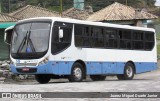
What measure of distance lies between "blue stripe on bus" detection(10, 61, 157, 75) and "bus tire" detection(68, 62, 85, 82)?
0.30 metres

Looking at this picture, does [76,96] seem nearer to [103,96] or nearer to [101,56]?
[103,96]

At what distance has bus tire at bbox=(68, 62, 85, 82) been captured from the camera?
2033 centimetres

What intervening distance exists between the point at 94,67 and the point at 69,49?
2218 mm

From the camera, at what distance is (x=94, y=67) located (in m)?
21.8

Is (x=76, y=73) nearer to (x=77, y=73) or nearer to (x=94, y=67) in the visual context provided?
(x=77, y=73)

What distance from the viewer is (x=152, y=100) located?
1161 centimetres

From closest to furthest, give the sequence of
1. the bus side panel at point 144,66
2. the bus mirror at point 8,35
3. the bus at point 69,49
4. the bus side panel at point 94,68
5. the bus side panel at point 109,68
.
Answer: the bus at point 69,49, the bus side panel at point 94,68, the bus mirror at point 8,35, the bus side panel at point 109,68, the bus side panel at point 144,66

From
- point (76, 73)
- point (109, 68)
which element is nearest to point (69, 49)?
point (76, 73)

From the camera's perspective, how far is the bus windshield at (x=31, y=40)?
63.4ft

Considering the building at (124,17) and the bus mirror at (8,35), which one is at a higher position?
the building at (124,17)

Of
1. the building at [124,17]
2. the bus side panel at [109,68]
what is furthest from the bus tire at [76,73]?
the building at [124,17]

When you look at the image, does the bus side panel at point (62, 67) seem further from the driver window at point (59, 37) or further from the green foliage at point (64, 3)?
the green foliage at point (64, 3)

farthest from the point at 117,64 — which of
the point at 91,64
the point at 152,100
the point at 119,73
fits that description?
the point at 152,100

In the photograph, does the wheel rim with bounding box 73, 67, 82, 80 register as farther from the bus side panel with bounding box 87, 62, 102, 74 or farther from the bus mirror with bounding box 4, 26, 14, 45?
the bus mirror with bounding box 4, 26, 14, 45
